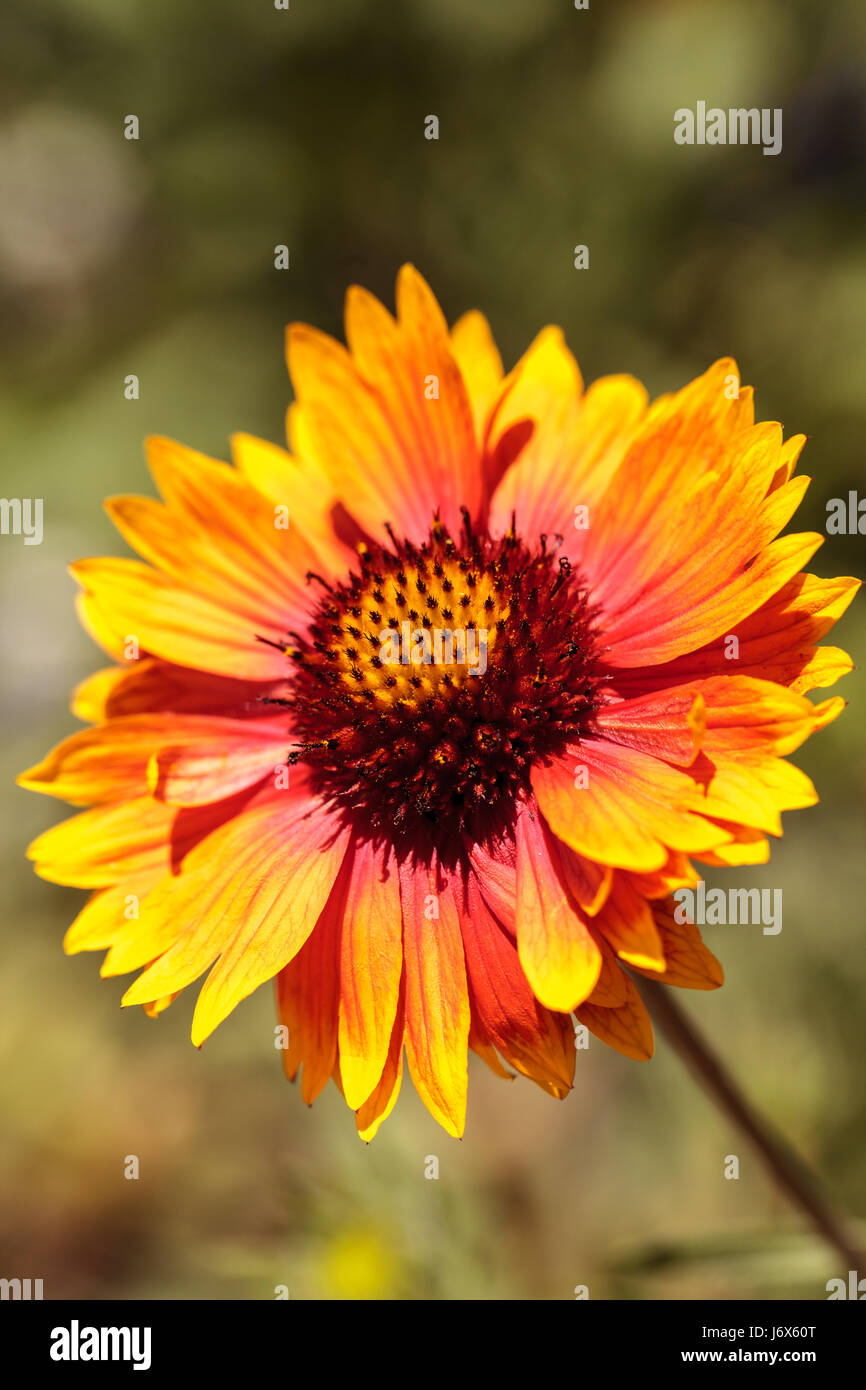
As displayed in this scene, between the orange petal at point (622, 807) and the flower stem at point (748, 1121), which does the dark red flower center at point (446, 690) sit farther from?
the flower stem at point (748, 1121)

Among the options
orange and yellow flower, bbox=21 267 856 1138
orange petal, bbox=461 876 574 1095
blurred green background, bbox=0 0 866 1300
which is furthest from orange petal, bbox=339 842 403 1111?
blurred green background, bbox=0 0 866 1300

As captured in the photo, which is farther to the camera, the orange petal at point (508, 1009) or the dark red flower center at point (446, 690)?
the dark red flower center at point (446, 690)

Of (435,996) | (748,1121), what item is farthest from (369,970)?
(748,1121)

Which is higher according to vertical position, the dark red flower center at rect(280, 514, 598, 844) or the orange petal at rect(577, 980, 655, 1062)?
the dark red flower center at rect(280, 514, 598, 844)

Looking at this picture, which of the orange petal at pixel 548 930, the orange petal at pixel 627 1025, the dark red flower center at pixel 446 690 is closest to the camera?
the orange petal at pixel 548 930

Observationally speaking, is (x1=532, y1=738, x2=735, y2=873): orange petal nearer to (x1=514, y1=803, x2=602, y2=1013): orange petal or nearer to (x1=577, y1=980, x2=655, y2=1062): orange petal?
(x1=514, y1=803, x2=602, y2=1013): orange petal

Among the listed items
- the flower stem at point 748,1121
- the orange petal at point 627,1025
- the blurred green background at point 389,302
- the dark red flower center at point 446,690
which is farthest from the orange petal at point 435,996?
the blurred green background at point 389,302
